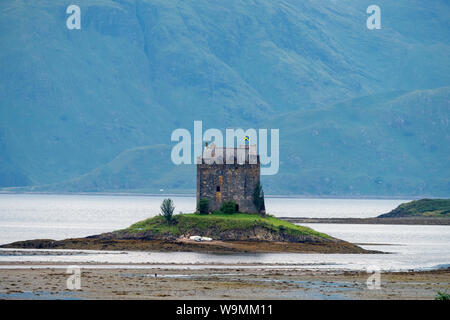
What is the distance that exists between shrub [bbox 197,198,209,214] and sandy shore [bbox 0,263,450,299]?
2943 cm

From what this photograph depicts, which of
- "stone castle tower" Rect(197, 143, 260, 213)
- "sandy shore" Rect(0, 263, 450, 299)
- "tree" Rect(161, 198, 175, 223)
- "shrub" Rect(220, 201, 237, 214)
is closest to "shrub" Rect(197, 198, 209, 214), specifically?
"stone castle tower" Rect(197, 143, 260, 213)

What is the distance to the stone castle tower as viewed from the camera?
351 ft

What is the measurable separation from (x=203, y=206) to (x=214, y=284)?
143 ft

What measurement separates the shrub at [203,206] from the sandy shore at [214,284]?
29430mm

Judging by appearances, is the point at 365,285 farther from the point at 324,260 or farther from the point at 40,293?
the point at 324,260

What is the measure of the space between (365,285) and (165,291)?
13.3 meters

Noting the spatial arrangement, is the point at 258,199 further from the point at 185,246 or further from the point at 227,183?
the point at 185,246

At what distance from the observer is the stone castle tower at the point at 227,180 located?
351 feet

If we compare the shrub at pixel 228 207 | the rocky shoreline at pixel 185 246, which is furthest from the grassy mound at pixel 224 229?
the rocky shoreline at pixel 185 246

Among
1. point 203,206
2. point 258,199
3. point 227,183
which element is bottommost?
point 203,206

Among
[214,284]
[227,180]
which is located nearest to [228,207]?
[227,180]

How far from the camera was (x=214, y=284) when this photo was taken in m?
61.4

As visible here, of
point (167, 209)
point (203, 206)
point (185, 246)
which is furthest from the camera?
point (203, 206)

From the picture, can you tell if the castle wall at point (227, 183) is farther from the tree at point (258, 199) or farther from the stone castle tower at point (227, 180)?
the tree at point (258, 199)
